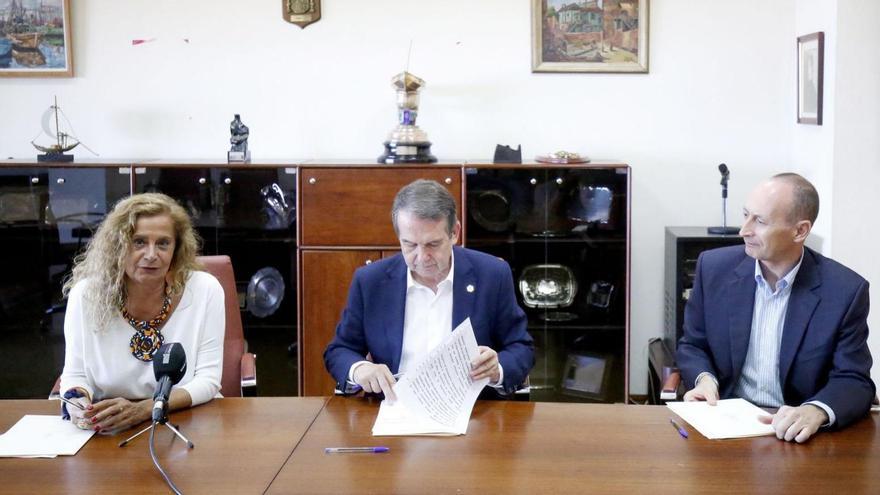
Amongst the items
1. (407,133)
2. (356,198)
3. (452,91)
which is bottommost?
(356,198)

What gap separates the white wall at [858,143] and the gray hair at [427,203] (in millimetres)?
2369

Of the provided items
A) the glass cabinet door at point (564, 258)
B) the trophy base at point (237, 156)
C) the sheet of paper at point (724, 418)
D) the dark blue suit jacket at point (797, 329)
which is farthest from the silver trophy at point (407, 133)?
the sheet of paper at point (724, 418)

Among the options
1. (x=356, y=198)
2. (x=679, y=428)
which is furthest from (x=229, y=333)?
(x=679, y=428)

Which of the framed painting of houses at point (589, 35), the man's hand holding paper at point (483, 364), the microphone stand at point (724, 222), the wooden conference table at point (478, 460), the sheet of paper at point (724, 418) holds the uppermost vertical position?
the framed painting of houses at point (589, 35)

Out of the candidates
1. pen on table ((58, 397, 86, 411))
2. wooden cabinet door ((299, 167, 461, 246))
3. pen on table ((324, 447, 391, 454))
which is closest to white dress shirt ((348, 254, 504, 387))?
pen on table ((324, 447, 391, 454))

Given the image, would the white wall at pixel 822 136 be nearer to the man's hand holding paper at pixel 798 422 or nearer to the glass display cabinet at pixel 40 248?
the man's hand holding paper at pixel 798 422

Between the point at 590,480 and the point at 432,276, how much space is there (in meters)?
1.02

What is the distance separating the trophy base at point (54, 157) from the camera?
4.68 metres

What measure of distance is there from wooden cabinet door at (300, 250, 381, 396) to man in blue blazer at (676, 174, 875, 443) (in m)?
2.02

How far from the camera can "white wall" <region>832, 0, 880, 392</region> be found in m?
4.23

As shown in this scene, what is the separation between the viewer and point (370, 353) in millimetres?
2898

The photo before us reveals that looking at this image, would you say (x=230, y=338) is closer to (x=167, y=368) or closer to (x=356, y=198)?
(x=167, y=368)

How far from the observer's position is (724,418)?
7.74ft

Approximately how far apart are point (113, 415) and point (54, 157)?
9.07ft
